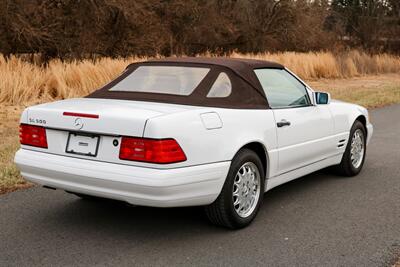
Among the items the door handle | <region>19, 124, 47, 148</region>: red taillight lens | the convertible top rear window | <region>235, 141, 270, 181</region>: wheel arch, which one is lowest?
<region>235, 141, 270, 181</region>: wheel arch

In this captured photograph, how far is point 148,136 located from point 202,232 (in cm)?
105

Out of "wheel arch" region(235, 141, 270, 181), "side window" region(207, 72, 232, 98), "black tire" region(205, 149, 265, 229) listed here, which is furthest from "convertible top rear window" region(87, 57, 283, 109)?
"black tire" region(205, 149, 265, 229)

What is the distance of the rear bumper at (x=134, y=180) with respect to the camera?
13.5 ft

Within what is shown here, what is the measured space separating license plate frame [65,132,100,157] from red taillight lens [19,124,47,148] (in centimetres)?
27

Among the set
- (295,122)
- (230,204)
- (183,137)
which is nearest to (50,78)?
(295,122)

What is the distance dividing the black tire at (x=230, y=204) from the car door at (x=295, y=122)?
55 cm

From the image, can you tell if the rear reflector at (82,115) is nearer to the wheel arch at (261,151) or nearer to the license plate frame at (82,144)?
the license plate frame at (82,144)

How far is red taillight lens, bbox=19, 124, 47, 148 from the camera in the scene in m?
4.63

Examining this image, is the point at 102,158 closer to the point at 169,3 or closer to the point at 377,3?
the point at 169,3

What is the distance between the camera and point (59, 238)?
14.8 feet

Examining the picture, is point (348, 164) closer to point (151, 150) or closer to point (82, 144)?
point (151, 150)

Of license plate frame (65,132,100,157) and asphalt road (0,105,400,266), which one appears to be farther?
license plate frame (65,132,100,157)

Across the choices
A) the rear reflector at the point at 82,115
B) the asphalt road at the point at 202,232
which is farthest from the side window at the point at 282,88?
the rear reflector at the point at 82,115

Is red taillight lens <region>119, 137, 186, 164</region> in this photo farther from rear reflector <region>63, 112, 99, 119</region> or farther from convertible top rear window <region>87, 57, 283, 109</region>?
convertible top rear window <region>87, 57, 283, 109</region>
